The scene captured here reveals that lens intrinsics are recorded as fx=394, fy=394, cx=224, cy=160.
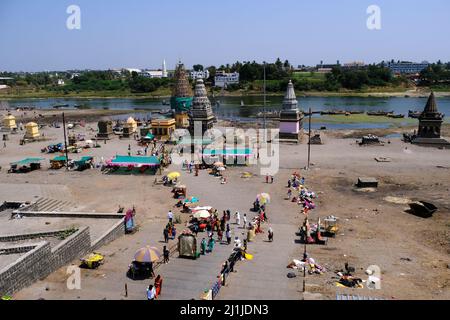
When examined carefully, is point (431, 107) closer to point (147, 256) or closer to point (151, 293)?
point (147, 256)

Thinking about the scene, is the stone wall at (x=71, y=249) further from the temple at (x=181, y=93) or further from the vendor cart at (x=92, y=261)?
the temple at (x=181, y=93)

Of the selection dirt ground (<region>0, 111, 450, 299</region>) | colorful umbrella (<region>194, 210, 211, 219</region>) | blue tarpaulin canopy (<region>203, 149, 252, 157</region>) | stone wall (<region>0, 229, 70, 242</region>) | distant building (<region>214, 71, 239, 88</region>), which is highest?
distant building (<region>214, 71, 239, 88</region>)

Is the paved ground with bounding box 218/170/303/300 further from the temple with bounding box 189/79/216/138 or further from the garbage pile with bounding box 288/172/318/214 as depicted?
the temple with bounding box 189/79/216/138

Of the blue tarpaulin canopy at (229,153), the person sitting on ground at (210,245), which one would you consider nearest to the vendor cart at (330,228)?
the person sitting on ground at (210,245)

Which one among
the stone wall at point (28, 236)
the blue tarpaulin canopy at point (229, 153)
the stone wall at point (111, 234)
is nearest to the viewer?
the stone wall at point (28, 236)

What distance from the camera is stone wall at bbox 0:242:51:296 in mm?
12961

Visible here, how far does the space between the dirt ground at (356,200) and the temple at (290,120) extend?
3.67 meters

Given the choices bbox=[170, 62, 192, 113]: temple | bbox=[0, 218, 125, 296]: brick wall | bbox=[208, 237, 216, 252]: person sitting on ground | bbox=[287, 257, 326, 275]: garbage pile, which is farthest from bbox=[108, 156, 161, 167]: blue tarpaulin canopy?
bbox=[170, 62, 192, 113]: temple

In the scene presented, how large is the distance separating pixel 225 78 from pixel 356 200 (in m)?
138

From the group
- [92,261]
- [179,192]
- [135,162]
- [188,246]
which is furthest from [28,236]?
[135,162]

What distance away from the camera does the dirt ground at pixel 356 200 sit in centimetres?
1556

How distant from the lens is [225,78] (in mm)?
159375

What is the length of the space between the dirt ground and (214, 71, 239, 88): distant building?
11386 centimetres
